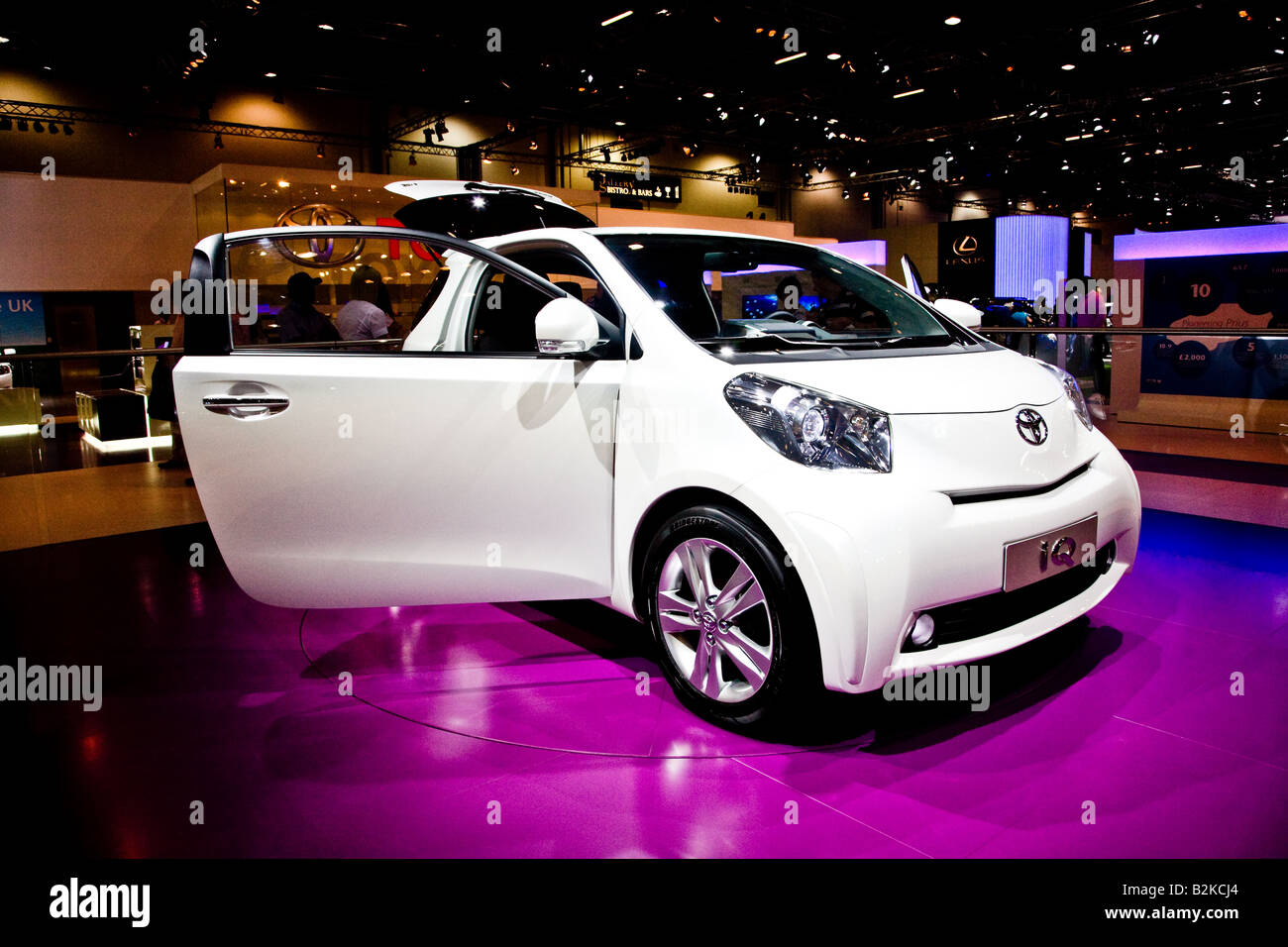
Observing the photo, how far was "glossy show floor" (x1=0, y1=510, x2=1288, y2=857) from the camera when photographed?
75.2 inches

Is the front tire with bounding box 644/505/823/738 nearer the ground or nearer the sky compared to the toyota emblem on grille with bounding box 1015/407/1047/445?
nearer the ground

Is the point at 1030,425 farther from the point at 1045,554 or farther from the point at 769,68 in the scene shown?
the point at 769,68

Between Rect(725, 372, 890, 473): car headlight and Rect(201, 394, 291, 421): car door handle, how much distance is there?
1247mm

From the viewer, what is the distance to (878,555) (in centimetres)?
195

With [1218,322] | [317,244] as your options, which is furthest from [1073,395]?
[317,244]

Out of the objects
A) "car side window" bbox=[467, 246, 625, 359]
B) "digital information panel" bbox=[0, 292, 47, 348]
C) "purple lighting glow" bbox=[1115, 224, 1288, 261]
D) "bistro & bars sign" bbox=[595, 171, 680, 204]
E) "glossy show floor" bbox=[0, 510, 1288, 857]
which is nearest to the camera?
"glossy show floor" bbox=[0, 510, 1288, 857]

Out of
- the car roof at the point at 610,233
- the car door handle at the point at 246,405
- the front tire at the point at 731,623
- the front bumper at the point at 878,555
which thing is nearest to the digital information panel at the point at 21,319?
the car roof at the point at 610,233

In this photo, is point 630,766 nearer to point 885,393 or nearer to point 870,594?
point 870,594

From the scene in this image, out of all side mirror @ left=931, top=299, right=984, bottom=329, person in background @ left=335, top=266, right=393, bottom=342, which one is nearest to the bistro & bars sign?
person in background @ left=335, top=266, right=393, bottom=342

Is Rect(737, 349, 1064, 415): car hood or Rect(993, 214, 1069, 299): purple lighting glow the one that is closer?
Rect(737, 349, 1064, 415): car hood

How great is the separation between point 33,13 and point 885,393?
13.1 m

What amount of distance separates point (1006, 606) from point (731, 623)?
2.23 feet

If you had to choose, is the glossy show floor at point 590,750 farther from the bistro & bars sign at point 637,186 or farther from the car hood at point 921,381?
the bistro & bars sign at point 637,186

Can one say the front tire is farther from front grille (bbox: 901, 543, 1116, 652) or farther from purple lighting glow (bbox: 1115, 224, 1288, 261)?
purple lighting glow (bbox: 1115, 224, 1288, 261)
